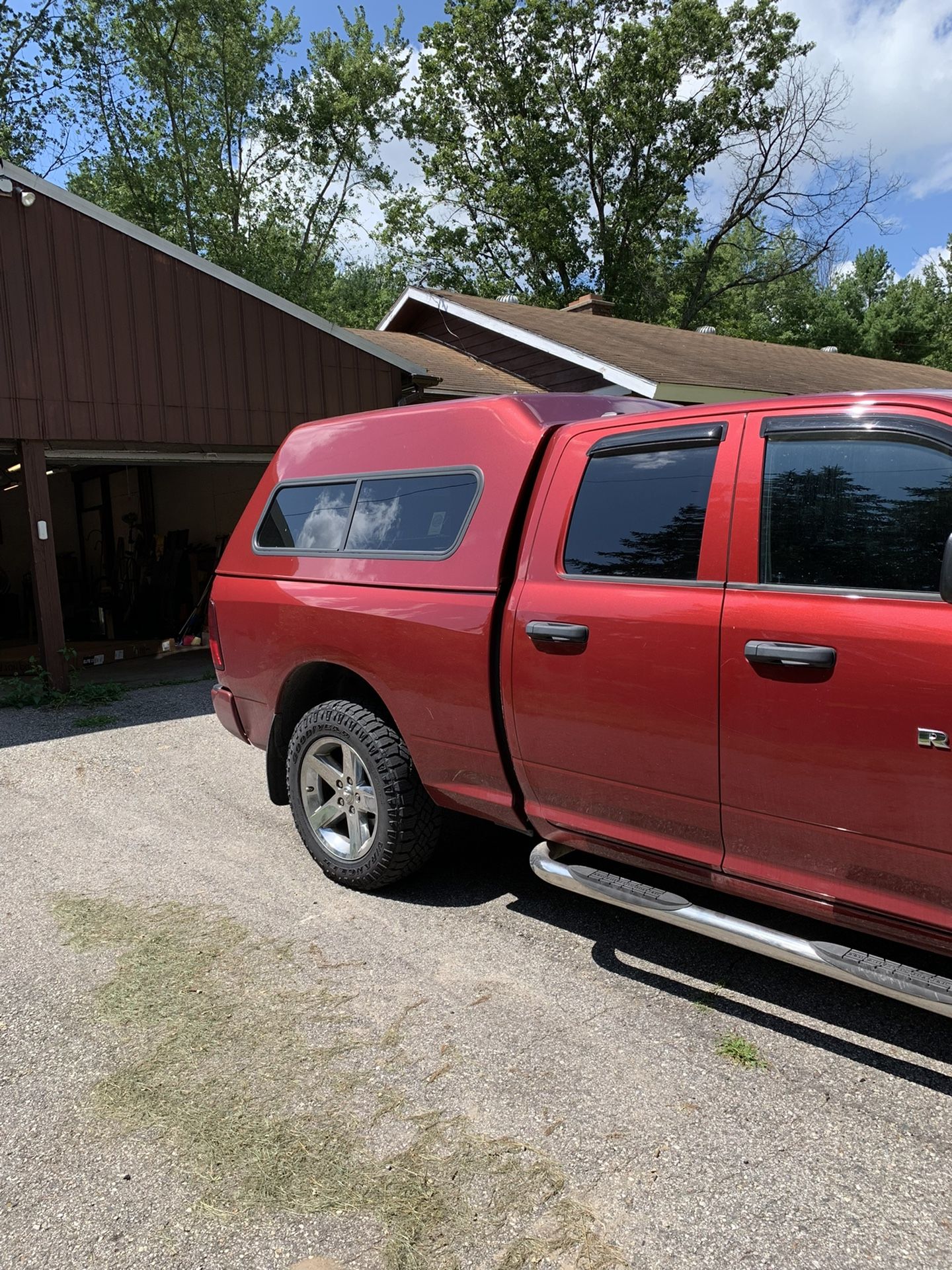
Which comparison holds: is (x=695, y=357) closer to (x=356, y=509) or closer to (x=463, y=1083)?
(x=356, y=509)

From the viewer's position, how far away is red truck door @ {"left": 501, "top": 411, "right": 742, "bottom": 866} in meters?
2.93

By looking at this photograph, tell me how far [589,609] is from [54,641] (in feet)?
26.8

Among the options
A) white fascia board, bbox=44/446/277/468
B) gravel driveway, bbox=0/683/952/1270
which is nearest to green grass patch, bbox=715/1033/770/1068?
gravel driveway, bbox=0/683/952/1270

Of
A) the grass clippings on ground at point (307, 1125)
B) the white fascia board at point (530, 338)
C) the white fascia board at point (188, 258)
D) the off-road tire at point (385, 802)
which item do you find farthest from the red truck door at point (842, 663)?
the white fascia board at point (530, 338)

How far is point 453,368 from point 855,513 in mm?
14059

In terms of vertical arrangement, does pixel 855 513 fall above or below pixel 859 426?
below

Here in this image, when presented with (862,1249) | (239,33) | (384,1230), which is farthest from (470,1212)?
(239,33)

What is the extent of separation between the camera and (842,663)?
101 inches

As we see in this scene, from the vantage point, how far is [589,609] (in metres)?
3.18

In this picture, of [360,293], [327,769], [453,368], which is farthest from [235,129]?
[327,769]

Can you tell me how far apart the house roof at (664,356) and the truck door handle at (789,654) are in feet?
33.2

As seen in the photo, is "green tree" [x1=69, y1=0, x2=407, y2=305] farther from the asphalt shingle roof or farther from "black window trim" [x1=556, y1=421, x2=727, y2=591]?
"black window trim" [x1=556, y1=421, x2=727, y2=591]

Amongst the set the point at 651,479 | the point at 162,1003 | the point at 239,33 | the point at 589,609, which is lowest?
the point at 162,1003

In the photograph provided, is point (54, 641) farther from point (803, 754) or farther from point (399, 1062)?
point (803, 754)
